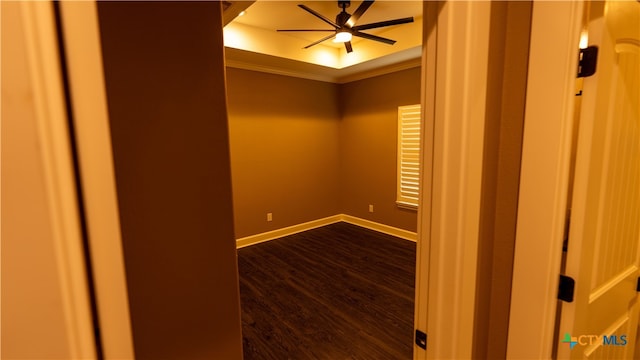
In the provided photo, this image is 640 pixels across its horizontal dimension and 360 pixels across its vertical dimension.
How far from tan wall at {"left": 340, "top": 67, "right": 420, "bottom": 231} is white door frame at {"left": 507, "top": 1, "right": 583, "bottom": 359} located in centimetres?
362

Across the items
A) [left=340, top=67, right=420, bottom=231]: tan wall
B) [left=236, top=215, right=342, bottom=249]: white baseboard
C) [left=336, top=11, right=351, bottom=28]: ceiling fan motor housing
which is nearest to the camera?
[left=336, top=11, right=351, bottom=28]: ceiling fan motor housing

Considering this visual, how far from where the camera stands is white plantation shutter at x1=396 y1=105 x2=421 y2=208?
173 inches

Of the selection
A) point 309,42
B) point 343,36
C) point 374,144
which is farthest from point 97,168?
point 374,144

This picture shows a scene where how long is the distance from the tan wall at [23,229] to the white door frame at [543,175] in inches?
42.2

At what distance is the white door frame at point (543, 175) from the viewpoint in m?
0.83

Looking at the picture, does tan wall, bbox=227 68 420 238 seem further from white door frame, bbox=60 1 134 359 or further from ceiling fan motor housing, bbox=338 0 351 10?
white door frame, bbox=60 1 134 359

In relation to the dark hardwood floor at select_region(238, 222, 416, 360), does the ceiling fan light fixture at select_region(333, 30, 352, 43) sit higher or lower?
higher

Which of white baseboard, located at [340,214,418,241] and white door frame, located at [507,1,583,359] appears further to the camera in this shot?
white baseboard, located at [340,214,418,241]

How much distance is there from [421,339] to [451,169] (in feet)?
1.86

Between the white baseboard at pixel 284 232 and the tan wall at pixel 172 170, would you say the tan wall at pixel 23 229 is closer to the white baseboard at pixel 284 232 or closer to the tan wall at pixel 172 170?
the tan wall at pixel 172 170

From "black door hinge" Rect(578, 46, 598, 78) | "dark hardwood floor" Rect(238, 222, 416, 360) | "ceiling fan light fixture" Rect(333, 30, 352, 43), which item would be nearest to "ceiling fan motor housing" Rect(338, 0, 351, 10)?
"ceiling fan light fixture" Rect(333, 30, 352, 43)

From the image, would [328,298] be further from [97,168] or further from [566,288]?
[97,168]

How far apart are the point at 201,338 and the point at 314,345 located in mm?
1334

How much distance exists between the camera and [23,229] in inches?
11.7
